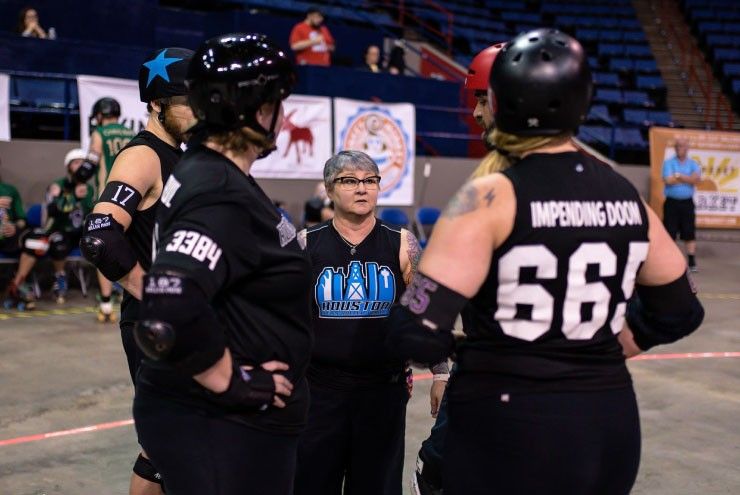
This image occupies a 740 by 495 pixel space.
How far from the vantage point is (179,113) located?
8.98 ft

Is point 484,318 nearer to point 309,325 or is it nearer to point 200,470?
point 309,325

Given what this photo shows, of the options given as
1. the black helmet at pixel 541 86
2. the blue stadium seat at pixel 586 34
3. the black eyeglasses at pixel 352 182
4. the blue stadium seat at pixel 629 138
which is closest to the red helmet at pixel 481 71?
the black eyeglasses at pixel 352 182

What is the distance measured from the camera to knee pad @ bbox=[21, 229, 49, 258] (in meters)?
7.65

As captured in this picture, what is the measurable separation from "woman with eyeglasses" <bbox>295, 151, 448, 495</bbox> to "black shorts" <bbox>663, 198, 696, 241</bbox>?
920 cm

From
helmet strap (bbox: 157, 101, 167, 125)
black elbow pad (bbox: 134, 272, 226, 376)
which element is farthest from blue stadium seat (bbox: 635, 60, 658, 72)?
black elbow pad (bbox: 134, 272, 226, 376)

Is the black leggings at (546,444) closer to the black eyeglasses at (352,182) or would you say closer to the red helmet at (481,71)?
the red helmet at (481,71)

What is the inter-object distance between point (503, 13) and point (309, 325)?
1678cm

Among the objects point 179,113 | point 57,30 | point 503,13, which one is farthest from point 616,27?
point 179,113

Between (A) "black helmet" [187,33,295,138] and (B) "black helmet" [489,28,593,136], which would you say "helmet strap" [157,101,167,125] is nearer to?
(A) "black helmet" [187,33,295,138]

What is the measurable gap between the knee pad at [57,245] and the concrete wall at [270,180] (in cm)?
87

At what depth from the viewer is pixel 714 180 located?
43.8 feet

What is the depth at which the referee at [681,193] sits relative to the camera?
11.3 meters

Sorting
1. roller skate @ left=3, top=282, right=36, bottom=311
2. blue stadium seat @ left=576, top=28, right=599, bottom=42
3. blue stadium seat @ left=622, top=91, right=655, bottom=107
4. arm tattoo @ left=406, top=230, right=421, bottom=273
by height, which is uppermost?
blue stadium seat @ left=576, top=28, right=599, bottom=42

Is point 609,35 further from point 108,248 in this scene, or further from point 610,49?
point 108,248
